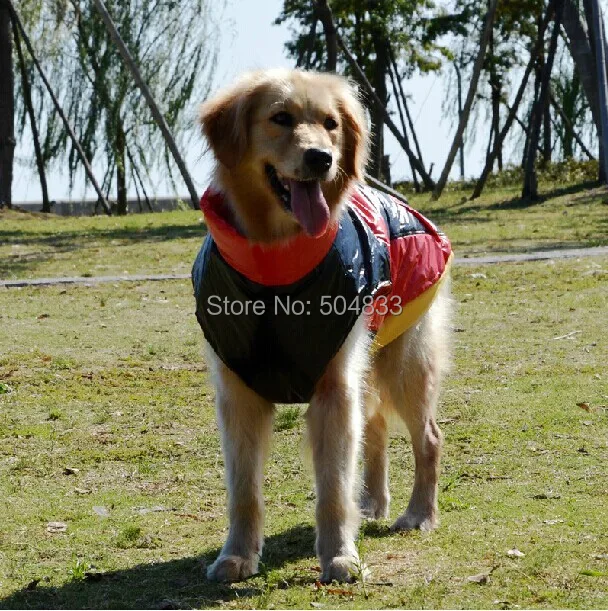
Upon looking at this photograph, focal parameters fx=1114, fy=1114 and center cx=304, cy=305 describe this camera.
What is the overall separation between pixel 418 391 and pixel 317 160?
142 centimetres

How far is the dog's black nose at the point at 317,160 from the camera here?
4035mm

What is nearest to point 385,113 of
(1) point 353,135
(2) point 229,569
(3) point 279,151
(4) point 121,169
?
(4) point 121,169

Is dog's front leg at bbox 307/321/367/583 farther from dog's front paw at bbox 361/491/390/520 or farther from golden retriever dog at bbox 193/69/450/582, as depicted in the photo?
dog's front paw at bbox 361/491/390/520

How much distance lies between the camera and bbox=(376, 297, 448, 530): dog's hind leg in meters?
4.90

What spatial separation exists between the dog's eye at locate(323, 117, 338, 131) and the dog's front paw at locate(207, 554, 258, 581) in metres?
1.67

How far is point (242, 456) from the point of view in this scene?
4.24 metres

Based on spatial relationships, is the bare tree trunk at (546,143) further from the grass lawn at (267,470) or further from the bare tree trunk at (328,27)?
the grass lawn at (267,470)

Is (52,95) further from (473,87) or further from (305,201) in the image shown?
(305,201)

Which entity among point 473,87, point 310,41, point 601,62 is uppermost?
point 310,41

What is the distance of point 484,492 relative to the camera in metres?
5.16

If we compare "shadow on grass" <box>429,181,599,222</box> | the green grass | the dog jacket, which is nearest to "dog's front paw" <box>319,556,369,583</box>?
the dog jacket

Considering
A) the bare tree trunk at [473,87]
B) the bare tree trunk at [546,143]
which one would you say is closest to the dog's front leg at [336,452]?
the bare tree trunk at [473,87]

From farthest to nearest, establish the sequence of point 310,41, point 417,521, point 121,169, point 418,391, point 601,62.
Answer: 1. point 121,169
2. point 310,41
3. point 601,62
4. point 418,391
5. point 417,521

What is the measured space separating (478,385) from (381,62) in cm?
2285
